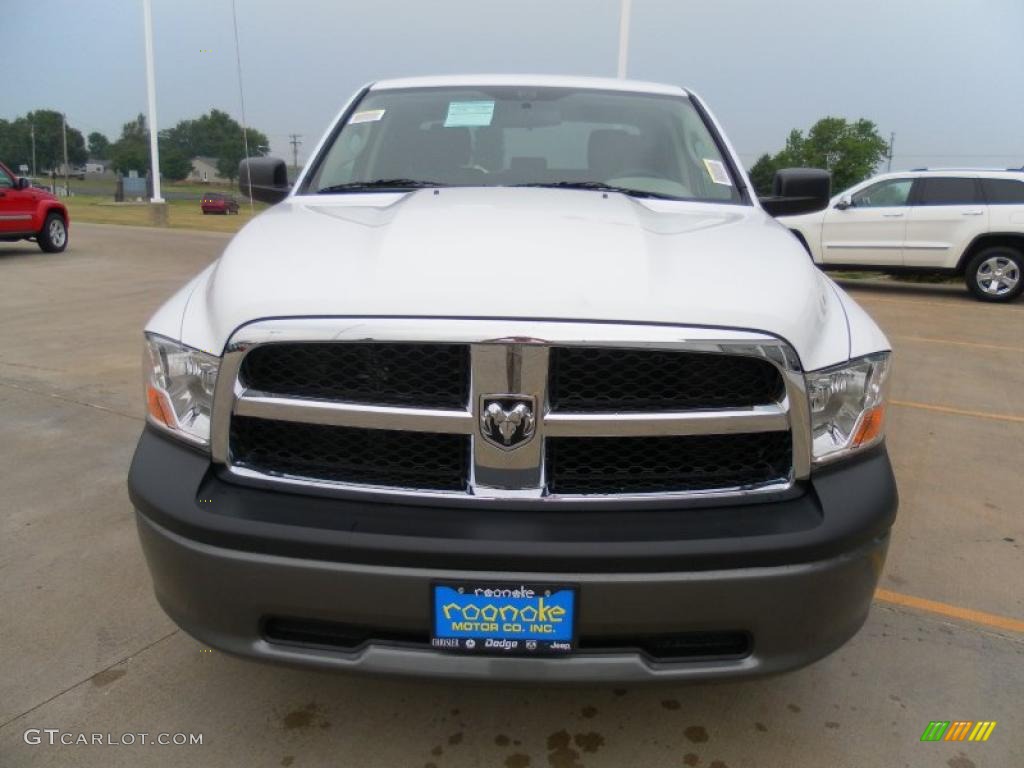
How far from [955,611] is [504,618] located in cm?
194

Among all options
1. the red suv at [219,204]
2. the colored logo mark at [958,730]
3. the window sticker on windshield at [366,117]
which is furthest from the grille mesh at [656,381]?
the red suv at [219,204]

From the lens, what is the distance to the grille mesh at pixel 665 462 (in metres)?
1.83

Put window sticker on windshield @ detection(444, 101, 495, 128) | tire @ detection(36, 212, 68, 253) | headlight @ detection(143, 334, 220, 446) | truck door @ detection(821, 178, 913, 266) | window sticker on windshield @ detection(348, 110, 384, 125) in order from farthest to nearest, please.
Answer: tire @ detection(36, 212, 68, 253)
truck door @ detection(821, 178, 913, 266)
window sticker on windshield @ detection(348, 110, 384, 125)
window sticker on windshield @ detection(444, 101, 495, 128)
headlight @ detection(143, 334, 220, 446)

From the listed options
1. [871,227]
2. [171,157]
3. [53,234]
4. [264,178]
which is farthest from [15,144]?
[264,178]

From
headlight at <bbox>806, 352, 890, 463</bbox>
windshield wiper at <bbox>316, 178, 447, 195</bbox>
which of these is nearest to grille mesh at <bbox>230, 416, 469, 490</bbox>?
headlight at <bbox>806, 352, 890, 463</bbox>

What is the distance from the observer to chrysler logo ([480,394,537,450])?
1742 mm

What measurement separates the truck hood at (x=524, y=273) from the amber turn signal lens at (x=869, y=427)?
0.17 meters

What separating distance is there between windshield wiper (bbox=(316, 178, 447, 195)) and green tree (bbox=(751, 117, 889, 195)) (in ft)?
251

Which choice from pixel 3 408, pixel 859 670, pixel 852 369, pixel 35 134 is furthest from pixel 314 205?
pixel 35 134

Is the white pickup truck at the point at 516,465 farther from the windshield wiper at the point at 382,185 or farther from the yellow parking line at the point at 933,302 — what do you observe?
the yellow parking line at the point at 933,302

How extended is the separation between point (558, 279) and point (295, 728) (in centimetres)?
140

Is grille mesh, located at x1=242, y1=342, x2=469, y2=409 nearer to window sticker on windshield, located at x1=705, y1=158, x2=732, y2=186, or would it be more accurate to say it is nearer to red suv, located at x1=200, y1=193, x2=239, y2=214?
window sticker on windshield, located at x1=705, y1=158, x2=732, y2=186

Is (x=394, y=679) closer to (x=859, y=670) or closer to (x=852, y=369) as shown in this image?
(x=852, y=369)

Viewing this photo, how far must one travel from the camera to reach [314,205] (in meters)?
2.79
